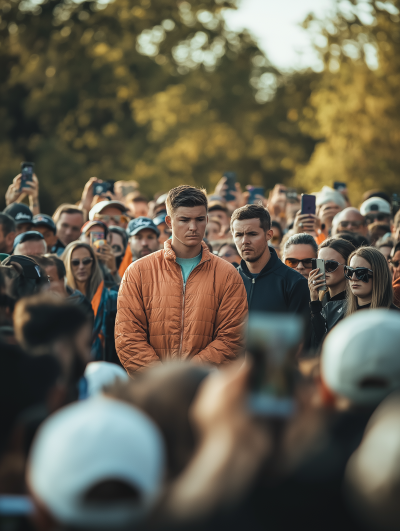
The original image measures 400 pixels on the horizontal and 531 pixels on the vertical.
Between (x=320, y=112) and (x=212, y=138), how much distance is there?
5525 millimetres

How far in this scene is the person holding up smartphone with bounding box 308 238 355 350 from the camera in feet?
18.2

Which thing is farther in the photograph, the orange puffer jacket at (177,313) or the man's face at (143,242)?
the man's face at (143,242)

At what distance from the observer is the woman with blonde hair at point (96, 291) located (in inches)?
248

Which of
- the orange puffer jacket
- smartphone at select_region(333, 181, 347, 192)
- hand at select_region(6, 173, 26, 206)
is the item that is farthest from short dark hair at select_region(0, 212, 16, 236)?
smartphone at select_region(333, 181, 347, 192)

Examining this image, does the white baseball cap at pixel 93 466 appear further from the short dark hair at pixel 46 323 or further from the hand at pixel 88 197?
the hand at pixel 88 197

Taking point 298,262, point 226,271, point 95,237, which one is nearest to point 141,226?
point 95,237

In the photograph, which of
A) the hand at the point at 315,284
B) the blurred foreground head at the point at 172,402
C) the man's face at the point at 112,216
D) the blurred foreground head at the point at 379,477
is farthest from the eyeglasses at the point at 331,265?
the blurred foreground head at the point at 379,477

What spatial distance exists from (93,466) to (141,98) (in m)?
28.5

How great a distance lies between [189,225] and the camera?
5094 mm

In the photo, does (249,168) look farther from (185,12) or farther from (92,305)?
(92,305)

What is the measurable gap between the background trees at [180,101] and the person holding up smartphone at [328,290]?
17.1 metres

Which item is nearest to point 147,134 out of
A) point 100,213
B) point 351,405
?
point 100,213

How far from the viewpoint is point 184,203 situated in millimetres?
5117

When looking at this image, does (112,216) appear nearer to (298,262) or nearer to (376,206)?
(298,262)
